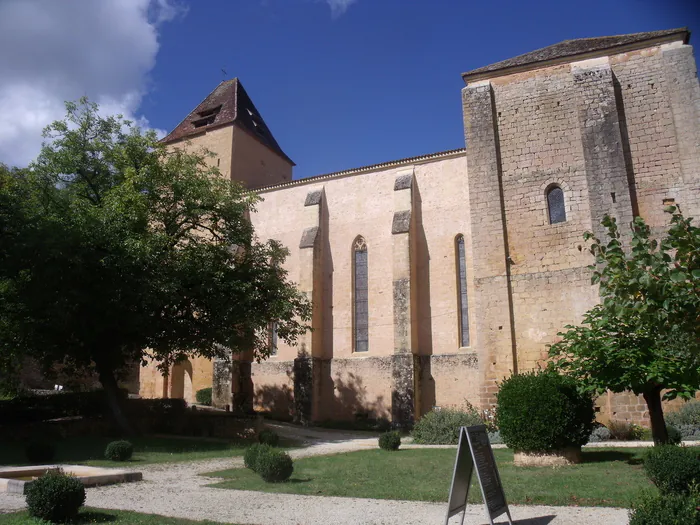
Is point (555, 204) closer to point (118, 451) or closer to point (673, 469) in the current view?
point (673, 469)

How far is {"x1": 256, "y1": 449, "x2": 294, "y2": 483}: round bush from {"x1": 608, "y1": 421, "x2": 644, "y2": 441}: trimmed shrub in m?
10.5

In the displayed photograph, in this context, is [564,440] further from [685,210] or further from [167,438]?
[167,438]

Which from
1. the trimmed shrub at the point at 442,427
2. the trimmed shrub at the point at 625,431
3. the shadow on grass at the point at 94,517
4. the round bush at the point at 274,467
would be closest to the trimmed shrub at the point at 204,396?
the trimmed shrub at the point at 442,427

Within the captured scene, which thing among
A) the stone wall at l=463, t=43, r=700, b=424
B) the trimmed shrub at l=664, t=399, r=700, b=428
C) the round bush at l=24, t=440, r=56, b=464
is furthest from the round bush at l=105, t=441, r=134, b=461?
the trimmed shrub at l=664, t=399, r=700, b=428

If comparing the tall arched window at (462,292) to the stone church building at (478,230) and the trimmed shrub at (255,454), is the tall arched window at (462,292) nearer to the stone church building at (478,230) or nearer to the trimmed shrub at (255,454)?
the stone church building at (478,230)

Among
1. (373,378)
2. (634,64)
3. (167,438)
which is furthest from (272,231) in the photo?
(634,64)

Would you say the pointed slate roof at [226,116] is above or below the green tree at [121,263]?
above

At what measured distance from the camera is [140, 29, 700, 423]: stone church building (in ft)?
61.5

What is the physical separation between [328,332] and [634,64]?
15.5m

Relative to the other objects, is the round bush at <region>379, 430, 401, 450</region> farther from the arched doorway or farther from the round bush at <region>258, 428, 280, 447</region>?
the arched doorway

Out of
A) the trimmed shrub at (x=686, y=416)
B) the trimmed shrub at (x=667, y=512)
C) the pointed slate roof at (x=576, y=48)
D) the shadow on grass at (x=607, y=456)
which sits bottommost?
the shadow on grass at (x=607, y=456)

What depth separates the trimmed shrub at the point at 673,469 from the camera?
7.46 meters

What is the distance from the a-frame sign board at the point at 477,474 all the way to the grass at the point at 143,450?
9350 mm

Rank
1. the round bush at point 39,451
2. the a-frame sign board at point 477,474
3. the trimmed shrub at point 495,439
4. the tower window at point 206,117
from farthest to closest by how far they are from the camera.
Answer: the tower window at point 206,117
the trimmed shrub at point 495,439
the round bush at point 39,451
the a-frame sign board at point 477,474
